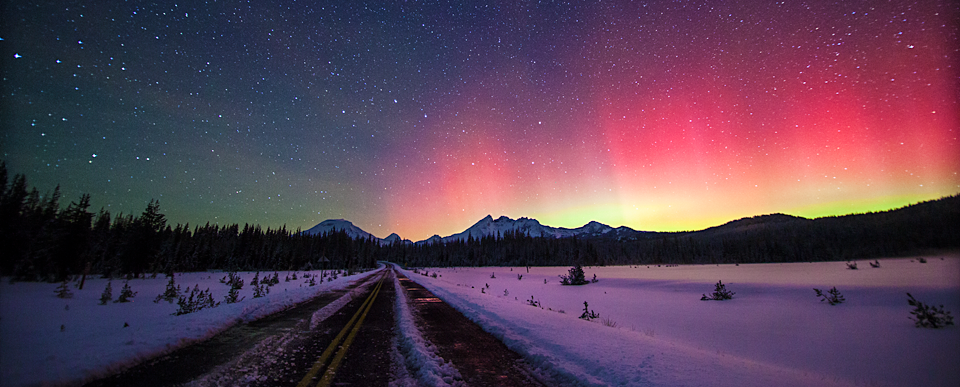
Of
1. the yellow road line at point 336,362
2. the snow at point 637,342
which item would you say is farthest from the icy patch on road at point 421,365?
the yellow road line at point 336,362

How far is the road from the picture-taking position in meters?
4.41

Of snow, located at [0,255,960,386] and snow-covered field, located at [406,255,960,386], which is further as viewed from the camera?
snow-covered field, located at [406,255,960,386]

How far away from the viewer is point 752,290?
2272cm

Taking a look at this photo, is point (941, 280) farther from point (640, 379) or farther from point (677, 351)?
point (640, 379)

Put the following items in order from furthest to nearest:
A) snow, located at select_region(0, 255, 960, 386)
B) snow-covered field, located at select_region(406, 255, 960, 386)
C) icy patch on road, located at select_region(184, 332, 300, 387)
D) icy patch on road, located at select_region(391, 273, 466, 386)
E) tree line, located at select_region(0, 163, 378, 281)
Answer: tree line, located at select_region(0, 163, 378, 281), snow-covered field, located at select_region(406, 255, 960, 386), snow, located at select_region(0, 255, 960, 386), icy patch on road, located at select_region(391, 273, 466, 386), icy patch on road, located at select_region(184, 332, 300, 387)

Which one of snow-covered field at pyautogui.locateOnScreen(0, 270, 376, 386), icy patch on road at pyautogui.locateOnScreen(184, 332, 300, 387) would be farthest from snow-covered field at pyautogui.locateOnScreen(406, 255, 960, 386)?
snow-covered field at pyautogui.locateOnScreen(0, 270, 376, 386)

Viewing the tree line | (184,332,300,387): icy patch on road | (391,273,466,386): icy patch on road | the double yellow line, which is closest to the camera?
(184,332,300,387): icy patch on road

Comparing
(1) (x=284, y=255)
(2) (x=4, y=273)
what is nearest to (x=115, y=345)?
(2) (x=4, y=273)

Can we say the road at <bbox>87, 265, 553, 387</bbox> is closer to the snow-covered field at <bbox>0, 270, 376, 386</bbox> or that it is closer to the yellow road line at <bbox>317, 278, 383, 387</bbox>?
the yellow road line at <bbox>317, 278, 383, 387</bbox>

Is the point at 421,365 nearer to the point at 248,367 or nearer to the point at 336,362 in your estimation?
the point at 336,362

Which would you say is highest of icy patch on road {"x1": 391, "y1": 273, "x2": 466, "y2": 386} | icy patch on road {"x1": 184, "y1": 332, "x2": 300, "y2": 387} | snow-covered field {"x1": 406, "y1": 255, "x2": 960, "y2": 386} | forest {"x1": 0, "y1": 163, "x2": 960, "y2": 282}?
forest {"x1": 0, "y1": 163, "x2": 960, "y2": 282}

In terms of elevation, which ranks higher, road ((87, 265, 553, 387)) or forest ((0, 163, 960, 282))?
forest ((0, 163, 960, 282))

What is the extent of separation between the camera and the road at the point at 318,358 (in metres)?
4.41

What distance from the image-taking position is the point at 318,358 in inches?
215
